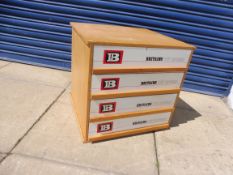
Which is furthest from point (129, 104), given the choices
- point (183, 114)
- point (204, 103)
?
point (204, 103)

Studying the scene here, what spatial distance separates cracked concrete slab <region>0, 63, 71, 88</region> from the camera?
414cm

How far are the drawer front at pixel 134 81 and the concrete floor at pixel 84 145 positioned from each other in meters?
0.75

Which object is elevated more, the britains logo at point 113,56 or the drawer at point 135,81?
the britains logo at point 113,56

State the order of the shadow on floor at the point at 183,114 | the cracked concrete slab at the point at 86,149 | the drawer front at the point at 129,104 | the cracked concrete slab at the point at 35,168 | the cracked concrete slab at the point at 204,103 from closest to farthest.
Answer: the cracked concrete slab at the point at 35,168
the cracked concrete slab at the point at 86,149
the drawer front at the point at 129,104
the shadow on floor at the point at 183,114
the cracked concrete slab at the point at 204,103

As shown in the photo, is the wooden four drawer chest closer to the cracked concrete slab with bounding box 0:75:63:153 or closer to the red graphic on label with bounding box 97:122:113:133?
the red graphic on label with bounding box 97:122:113:133

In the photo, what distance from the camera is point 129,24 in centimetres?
432

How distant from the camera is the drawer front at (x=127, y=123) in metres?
2.69

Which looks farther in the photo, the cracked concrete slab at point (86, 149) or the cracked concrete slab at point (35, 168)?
the cracked concrete slab at point (86, 149)

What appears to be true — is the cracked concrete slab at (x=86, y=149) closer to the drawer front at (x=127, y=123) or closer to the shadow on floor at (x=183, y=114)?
the drawer front at (x=127, y=123)

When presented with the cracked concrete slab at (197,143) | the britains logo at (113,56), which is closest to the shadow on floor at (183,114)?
the cracked concrete slab at (197,143)

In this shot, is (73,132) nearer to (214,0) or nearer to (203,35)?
(203,35)

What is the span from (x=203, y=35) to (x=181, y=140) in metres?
2.32

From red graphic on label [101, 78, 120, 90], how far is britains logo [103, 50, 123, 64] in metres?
0.21

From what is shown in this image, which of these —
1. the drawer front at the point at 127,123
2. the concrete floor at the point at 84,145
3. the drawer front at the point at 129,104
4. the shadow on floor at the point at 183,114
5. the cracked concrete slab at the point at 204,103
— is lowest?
the cracked concrete slab at the point at 204,103
